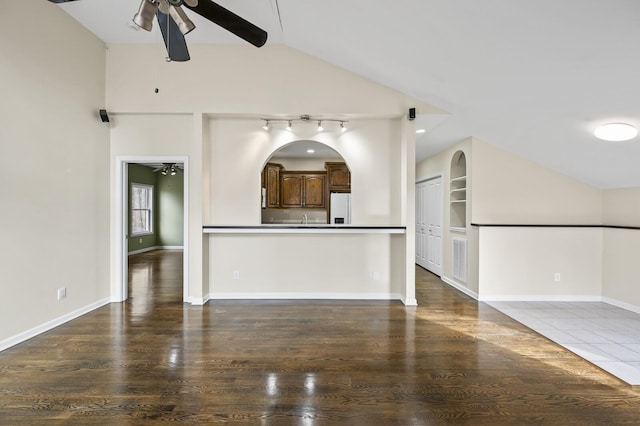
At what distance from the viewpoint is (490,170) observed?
4719 mm

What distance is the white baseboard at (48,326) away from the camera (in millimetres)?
2947

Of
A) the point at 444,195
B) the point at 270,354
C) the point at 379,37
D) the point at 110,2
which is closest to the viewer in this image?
the point at 270,354

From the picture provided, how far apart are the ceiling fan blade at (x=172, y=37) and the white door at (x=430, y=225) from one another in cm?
491

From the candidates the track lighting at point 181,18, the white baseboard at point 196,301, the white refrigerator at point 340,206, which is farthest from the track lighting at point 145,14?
the white refrigerator at point 340,206

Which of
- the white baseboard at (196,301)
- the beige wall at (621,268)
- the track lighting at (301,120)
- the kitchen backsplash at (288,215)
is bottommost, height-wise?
the white baseboard at (196,301)

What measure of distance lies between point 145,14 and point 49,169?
234 cm

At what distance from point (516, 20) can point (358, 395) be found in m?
→ 2.89

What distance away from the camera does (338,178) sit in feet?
24.6

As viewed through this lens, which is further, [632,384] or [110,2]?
[110,2]

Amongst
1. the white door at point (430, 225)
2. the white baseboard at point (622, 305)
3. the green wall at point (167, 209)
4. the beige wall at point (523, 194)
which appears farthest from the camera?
the green wall at point (167, 209)

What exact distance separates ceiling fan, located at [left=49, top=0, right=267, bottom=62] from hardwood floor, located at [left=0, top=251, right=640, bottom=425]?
252cm

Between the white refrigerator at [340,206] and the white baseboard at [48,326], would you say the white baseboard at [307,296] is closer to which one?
the white baseboard at [48,326]

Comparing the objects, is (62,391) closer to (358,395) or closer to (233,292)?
(358,395)

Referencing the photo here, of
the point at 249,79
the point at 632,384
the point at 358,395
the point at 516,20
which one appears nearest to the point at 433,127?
the point at 516,20
